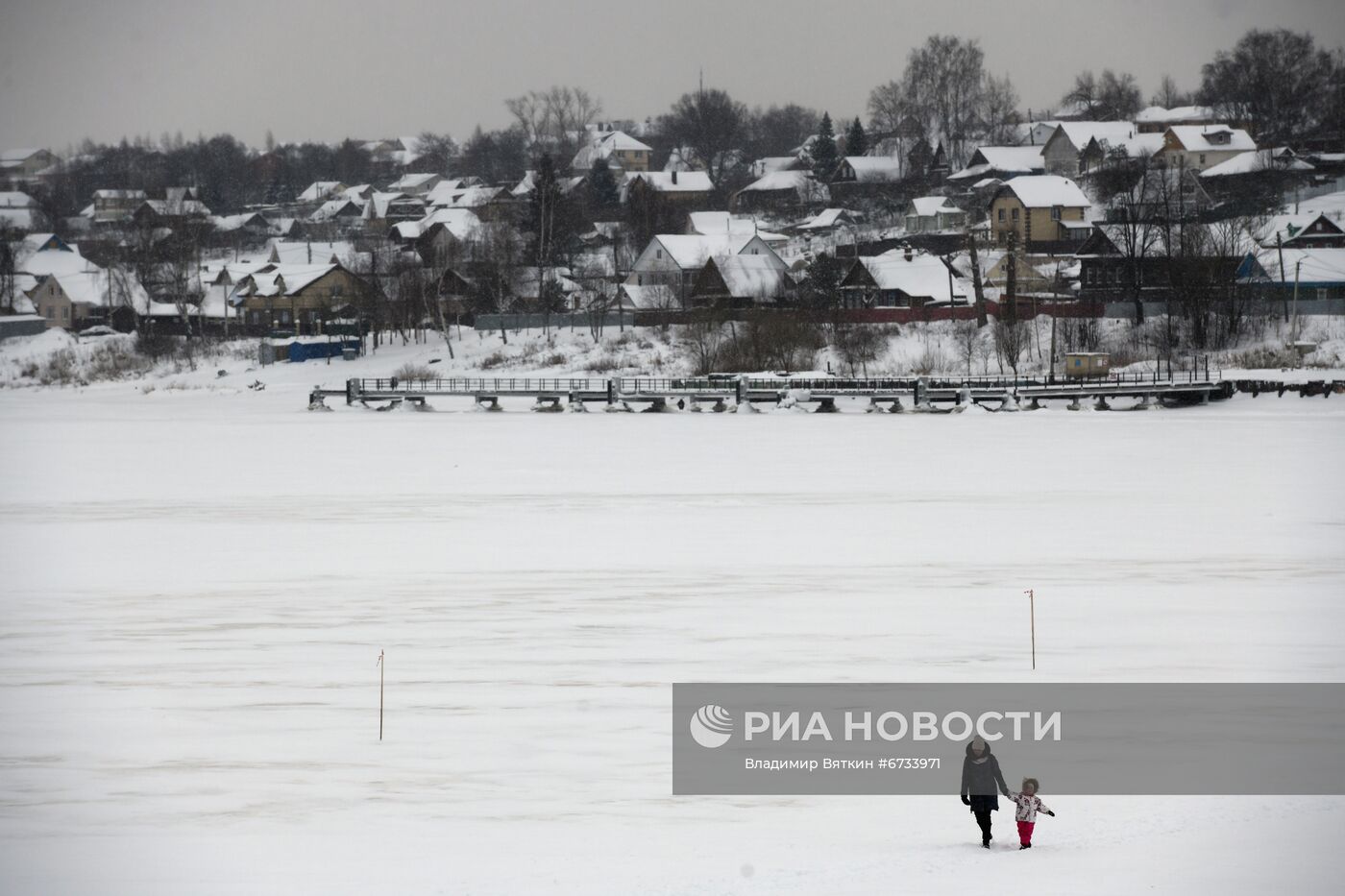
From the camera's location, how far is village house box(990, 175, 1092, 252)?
88938mm

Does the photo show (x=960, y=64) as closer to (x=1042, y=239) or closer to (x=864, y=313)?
(x=1042, y=239)

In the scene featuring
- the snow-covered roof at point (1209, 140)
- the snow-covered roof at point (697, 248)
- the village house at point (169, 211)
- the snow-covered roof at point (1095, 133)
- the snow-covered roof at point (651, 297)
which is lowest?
the snow-covered roof at point (651, 297)

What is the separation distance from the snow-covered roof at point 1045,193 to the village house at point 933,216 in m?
5.77

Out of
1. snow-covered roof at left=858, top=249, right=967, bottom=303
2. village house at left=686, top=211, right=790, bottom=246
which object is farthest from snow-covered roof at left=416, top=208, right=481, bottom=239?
snow-covered roof at left=858, top=249, right=967, bottom=303

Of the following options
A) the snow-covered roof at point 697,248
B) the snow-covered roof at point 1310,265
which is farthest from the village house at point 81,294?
the snow-covered roof at point 1310,265

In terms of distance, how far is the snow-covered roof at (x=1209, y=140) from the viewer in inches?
4094

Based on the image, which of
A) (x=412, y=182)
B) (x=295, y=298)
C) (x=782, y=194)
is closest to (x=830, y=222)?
(x=782, y=194)

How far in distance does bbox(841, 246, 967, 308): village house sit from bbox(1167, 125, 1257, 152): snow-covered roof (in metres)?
35.6

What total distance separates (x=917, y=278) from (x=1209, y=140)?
131ft

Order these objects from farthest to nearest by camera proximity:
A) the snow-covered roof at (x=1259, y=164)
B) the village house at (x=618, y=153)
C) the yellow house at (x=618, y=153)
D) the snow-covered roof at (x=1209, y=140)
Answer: the yellow house at (x=618, y=153)
the village house at (x=618, y=153)
the snow-covered roof at (x=1209, y=140)
the snow-covered roof at (x=1259, y=164)

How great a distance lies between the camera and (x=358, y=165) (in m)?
166

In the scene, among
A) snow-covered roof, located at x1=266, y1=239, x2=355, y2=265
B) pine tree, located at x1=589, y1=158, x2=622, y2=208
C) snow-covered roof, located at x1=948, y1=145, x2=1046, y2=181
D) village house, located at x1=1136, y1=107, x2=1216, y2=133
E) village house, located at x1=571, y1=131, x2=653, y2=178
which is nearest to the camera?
snow-covered roof, located at x1=266, y1=239, x2=355, y2=265

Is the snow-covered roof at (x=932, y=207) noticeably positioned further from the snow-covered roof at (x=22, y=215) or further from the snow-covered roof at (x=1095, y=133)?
the snow-covered roof at (x=22, y=215)

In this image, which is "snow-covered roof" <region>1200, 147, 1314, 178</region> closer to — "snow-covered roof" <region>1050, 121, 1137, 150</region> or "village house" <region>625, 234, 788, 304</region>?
"snow-covered roof" <region>1050, 121, 1137, 150</region>
